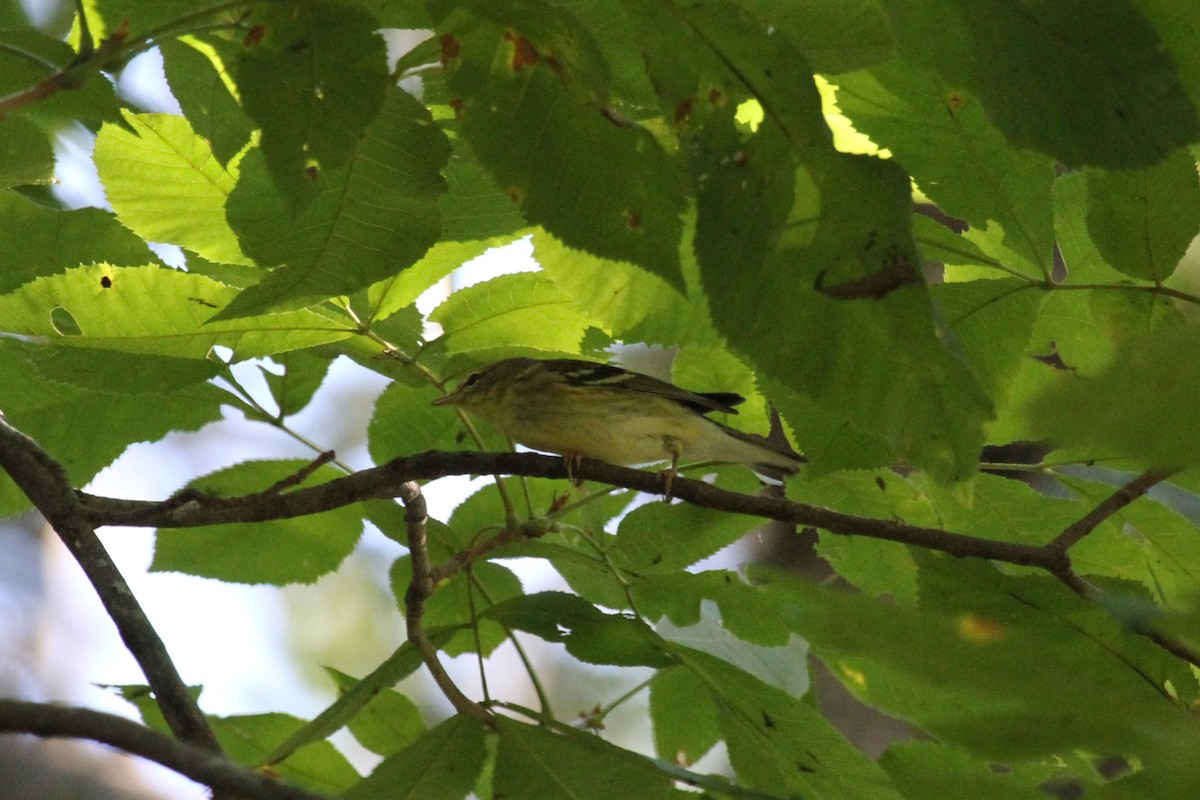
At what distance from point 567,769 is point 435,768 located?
0.25 metres

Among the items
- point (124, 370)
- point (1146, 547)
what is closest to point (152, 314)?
point (124, 370)

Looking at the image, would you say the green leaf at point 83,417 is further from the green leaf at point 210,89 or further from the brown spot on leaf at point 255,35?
the brown spot on leaf at point 255,35

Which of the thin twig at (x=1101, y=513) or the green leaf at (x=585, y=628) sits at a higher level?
the green leaf at (x=585, y=628)

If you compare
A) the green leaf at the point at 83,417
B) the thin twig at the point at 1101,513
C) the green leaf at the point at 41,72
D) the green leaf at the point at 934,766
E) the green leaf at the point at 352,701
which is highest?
the green leaf at the point at 41,72

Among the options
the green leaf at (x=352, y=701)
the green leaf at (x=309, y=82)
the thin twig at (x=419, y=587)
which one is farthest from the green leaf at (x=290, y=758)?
the green leaf at (x=309, y=82)

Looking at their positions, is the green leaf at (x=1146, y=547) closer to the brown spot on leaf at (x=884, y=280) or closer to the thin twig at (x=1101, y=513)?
the thin twig at (x=1101, y=513)

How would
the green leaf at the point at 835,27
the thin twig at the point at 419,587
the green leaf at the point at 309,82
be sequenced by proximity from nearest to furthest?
the green leaf at the point at 309,82 < the green leaf at the point at 835,27 < the thin twig at the point at 419,587

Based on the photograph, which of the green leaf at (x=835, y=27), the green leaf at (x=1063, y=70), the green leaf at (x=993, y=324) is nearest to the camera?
the green leaf at (x=1063, y=70)

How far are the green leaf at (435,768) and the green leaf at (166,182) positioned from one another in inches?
41.6

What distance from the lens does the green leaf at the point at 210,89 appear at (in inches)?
74.7

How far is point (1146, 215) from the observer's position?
6.31 feet

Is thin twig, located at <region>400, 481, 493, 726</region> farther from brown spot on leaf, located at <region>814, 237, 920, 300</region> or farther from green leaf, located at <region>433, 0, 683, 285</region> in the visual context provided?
brown spot on leaf, located at <region>814, 237, 920, 300</region>

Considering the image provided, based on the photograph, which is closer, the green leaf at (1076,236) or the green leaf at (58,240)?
the green leaf at (1076,236)

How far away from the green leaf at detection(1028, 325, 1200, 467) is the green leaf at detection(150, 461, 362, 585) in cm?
238
